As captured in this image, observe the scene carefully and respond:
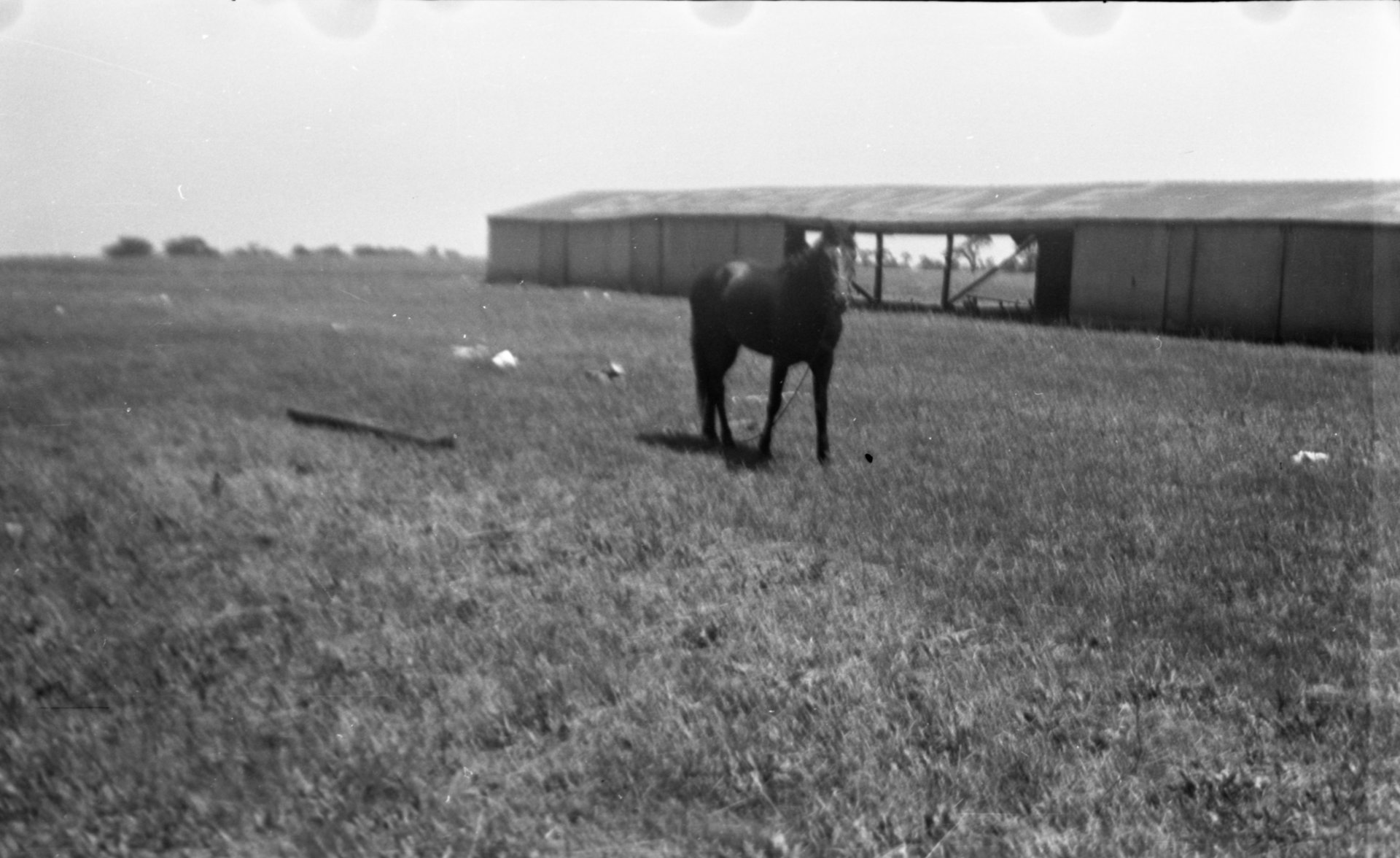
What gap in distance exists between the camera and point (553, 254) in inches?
425

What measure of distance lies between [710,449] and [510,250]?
83.4 inches

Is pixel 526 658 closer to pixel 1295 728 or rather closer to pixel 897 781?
pixel 897 781

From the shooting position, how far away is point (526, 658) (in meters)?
5.27

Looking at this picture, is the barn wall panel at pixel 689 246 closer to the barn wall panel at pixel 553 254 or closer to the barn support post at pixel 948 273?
the barn wall panel at pixel 553 254

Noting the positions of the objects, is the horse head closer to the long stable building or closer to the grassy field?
the long stable building

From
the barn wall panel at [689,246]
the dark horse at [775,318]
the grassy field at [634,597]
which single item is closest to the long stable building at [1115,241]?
the barn wall panel at [689,246]

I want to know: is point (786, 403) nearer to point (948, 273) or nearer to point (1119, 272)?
point (948, 273)

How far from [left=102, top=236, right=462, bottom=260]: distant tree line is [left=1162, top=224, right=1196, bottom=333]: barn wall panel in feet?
40.0

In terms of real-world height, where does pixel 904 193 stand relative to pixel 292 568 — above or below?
above

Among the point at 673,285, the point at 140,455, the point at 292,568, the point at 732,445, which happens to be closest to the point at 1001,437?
the point at 732,445

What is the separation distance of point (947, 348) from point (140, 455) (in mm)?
6719

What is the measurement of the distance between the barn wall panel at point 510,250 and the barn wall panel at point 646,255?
5.34 ft

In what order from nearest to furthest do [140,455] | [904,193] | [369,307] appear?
[140,455] < [369,307] < [904,193]

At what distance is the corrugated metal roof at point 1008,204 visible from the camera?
32.9ft
